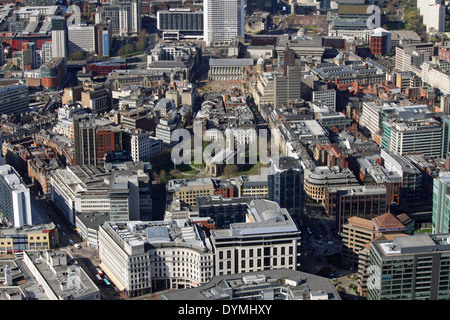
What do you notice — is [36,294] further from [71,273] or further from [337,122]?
[337,122]

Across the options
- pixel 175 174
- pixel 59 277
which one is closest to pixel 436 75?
pixel 175 174

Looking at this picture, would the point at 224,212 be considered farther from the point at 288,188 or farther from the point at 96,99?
the point at 96,99

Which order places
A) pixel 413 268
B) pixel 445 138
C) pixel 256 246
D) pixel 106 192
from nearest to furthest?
pixel 413 268, pixel 256 246, pixel 106 192, pixel 445 138

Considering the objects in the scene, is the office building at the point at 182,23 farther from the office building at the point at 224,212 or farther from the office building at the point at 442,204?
the office building at the point at 442,204

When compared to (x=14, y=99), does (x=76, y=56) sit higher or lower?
higher

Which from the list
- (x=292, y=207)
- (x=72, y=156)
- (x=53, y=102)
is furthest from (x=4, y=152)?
(x=292, y=207)

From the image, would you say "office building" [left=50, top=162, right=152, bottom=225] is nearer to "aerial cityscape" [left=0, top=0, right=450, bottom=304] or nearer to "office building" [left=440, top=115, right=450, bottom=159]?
"aerial cityscape" [left=0, top=0, right=450, bottom=304]

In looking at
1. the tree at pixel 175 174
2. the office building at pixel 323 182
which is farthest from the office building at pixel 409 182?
the tree at pixel 175 174
